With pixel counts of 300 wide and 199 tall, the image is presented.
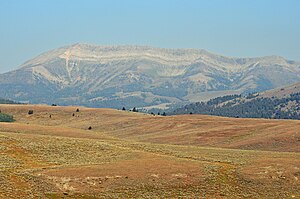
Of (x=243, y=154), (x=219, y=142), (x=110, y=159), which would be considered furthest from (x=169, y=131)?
(x=110, y=159)

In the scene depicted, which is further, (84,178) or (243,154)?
(243,154)

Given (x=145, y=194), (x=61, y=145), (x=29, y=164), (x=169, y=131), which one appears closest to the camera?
(x=145, y=194)

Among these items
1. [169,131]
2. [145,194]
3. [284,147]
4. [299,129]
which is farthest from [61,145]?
[169,131]

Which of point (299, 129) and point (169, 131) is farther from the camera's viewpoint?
point (169, 131)

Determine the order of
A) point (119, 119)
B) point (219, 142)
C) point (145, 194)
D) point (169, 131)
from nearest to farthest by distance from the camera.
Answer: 1. point (145, 194)
2. point (219, 142)
3. point (169, 131)
4. point (119, 119)

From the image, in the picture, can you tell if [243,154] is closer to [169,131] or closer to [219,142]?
[219,142]

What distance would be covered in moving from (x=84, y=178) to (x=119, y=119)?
129m

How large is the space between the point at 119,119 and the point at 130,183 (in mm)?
128811

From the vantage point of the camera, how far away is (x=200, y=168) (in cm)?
6719

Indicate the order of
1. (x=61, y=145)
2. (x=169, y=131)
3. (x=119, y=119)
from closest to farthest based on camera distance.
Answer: (x=61, y=145) < (x=169, y=131) < (x=119, y=119)

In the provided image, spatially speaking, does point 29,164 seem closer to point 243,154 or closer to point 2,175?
point 2,175

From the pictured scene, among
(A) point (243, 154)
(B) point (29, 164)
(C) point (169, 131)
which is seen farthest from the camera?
(C) point (169, 131)

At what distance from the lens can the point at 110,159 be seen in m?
72.0

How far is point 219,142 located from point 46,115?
322 ft
